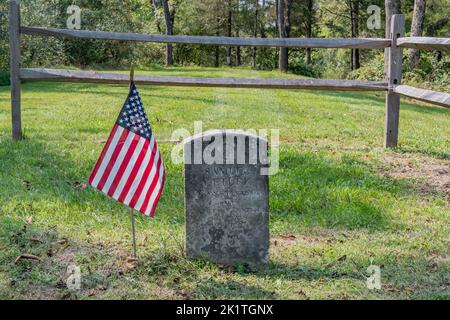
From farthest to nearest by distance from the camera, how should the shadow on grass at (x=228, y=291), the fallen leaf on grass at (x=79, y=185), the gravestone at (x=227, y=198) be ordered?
the fallen leaf on grass at (x=79, y=185) < the gravestone at (x=227, y=198) < the shadow on grass at (x=228, y=291)

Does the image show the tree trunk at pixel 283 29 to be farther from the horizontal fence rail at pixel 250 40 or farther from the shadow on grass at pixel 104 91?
the horizontal fence rail at pixel 250 40

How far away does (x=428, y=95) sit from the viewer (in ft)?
21.3

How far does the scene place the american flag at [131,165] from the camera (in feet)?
13.6

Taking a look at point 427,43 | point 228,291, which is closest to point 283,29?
point 427,43

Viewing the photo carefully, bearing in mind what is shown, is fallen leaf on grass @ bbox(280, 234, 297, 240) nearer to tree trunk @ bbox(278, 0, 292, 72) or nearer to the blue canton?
the blue canton

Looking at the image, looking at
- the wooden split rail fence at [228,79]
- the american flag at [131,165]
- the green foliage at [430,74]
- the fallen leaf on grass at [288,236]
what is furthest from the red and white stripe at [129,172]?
the green foliage at [430,74]

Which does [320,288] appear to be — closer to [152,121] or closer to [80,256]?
[80,256]

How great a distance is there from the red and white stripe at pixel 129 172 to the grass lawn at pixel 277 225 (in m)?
0.46

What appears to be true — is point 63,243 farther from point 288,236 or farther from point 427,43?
point 427,43

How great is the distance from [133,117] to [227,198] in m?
0.89

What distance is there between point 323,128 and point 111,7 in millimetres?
26709

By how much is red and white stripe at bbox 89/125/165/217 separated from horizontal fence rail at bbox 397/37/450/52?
3.35m
